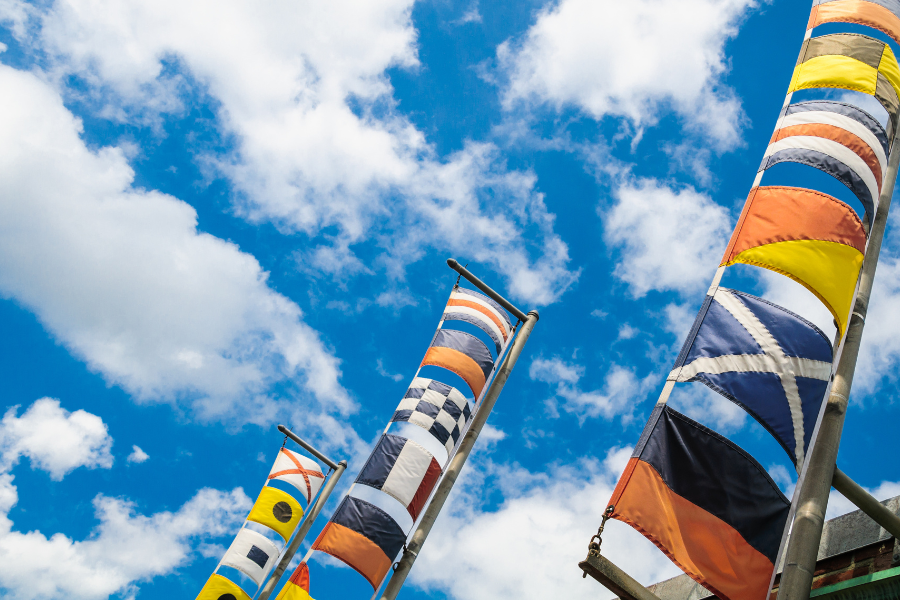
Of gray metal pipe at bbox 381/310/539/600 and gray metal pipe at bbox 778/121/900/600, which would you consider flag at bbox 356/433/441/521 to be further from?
gray metal pipe at bbox 778/121/900/600

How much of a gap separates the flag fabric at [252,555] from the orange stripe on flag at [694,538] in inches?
458

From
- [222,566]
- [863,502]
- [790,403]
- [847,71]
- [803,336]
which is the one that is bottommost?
[222,566]

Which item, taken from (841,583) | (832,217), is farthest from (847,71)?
(841,583)

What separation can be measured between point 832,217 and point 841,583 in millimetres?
3329

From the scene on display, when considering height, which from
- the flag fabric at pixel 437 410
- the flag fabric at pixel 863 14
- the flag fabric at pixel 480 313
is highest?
the flag fabric at pixel 863 14

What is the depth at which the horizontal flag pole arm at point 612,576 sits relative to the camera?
4793 mm

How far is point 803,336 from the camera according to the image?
18.9 feet

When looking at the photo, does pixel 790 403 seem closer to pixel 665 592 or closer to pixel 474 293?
pixel 665 592

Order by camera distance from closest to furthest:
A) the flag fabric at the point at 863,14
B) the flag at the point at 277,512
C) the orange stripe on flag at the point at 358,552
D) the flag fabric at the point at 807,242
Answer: the flag fabric at the point at 807,242, the flag fabric at the point at 863,14, the orange stripe on flag at the point at 358,552, the flag at the point at 277,512

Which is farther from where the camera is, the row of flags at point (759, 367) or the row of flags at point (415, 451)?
the row of flags at point (415, 451)

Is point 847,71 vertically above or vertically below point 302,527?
above

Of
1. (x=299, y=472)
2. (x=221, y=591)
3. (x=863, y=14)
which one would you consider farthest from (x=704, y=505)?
(x=221, y=591)

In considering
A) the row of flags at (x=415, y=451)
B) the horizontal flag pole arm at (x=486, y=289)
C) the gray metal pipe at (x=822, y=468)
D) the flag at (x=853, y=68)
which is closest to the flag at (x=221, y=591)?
the row of flags at (x=415, y=451)

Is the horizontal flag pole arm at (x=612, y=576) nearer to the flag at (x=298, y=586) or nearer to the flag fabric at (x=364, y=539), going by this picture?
the flag fabric at (x=364, y=539)
